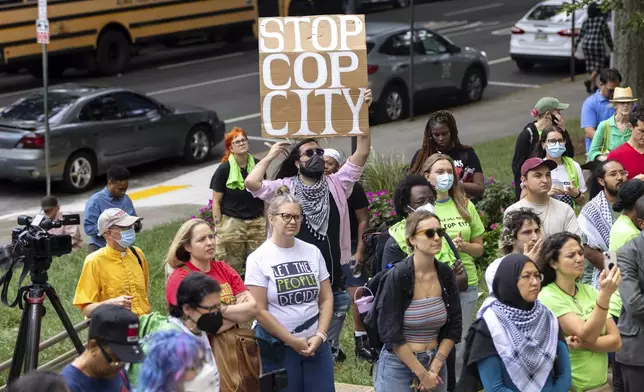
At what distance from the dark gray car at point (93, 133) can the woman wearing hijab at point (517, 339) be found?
37.2ft

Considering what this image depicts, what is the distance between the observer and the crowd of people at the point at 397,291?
5.73 meters

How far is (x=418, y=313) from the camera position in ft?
21.3

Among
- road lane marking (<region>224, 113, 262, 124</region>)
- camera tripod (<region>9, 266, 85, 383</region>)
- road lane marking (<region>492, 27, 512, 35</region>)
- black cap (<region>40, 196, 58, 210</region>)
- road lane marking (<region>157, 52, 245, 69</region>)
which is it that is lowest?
road lane marking (<region>157, 52, 245, 69</region>)

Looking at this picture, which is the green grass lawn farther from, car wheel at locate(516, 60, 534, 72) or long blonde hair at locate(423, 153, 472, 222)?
car wheel at locate(516, 60, 534, 72)

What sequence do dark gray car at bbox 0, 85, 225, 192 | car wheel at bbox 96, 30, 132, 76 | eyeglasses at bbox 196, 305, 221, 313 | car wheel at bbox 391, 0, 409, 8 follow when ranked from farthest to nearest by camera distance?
car wheel at bbox 391, 0, 409, 8
car wheel at bbox 96, 30, 132, 76
dark gray car at bbox 0, 85, 225, 192
eyeglasses at bbox 196, 305, 221, 313

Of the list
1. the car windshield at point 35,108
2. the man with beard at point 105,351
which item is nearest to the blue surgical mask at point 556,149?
the man with beard at point 105,351

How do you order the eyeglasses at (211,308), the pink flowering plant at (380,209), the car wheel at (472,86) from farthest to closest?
the car wheel at (472,86), the pink flowering plant at (380,209), the eyeglasses at (211,308)

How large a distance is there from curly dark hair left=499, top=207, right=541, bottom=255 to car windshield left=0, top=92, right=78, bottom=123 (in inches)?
426

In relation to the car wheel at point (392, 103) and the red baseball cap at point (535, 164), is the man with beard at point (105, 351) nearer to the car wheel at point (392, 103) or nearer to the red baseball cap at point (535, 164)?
the red baseball cap at point (535, 164)

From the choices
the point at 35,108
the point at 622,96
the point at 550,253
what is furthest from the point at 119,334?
the point at 35,108

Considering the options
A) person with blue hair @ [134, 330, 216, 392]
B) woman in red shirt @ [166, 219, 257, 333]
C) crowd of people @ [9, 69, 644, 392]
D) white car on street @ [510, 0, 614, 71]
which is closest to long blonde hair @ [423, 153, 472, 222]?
crowd of people @ [9, 69, 644, 392]

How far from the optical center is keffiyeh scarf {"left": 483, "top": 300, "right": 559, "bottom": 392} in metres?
5.88

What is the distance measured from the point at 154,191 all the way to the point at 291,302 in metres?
10.3

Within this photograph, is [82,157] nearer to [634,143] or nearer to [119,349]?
[634,143]
